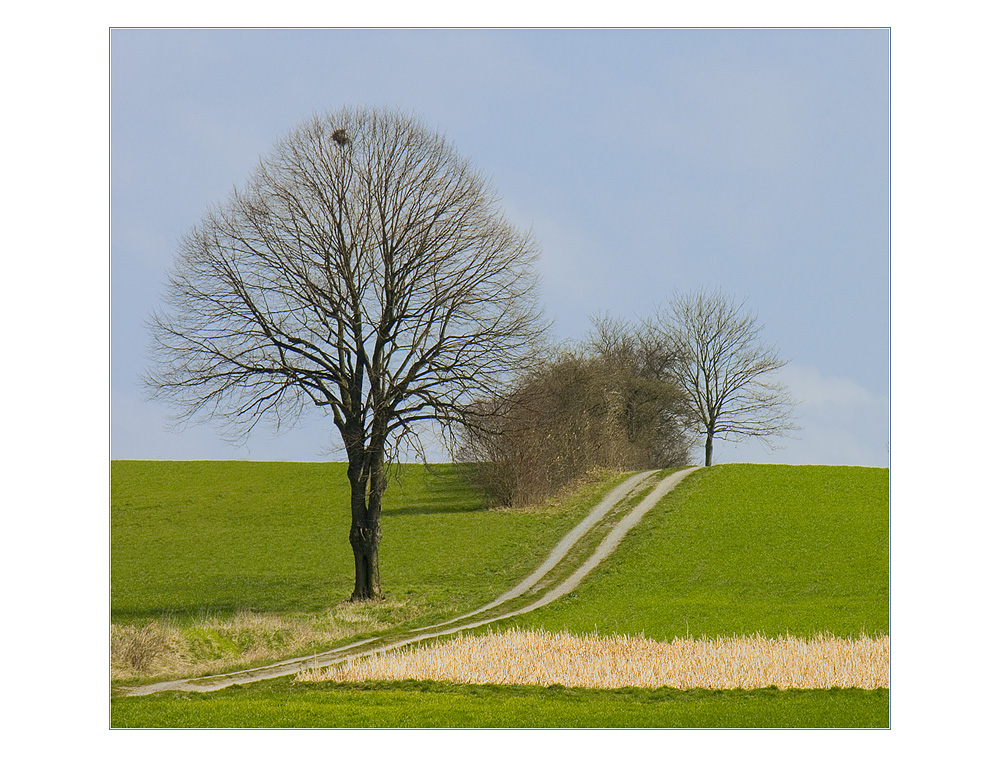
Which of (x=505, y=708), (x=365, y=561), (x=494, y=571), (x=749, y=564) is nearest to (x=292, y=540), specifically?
(x=494, y=571)

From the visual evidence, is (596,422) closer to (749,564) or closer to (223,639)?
(749,564)

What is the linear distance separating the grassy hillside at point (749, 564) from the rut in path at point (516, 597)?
0.69m

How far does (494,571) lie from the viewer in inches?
1316

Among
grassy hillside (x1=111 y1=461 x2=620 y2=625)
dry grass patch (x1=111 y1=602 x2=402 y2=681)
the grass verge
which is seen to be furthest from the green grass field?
dry grass patch (x1=111 y1=602 x2=402 y2=681)

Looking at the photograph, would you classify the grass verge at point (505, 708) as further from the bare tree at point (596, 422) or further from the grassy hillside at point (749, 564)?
the bare tree at point (596, 422)

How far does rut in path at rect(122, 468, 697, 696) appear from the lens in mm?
18562

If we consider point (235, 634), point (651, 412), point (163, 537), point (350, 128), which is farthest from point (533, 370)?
point (651, 412)

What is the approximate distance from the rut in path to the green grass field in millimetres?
664

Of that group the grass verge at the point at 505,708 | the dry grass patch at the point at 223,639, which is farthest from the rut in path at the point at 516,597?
the grass verge at the point at 505,708

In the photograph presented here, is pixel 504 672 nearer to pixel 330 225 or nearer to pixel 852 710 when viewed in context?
pixel 852 710

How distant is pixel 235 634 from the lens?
23.4m

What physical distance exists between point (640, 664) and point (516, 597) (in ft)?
40.0

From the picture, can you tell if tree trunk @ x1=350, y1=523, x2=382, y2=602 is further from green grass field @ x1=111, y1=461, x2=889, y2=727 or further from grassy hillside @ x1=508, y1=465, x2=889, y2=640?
grassy hillside @ x1=508, y1=465, x2=889, y2=640

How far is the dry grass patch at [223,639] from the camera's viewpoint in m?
19.9
